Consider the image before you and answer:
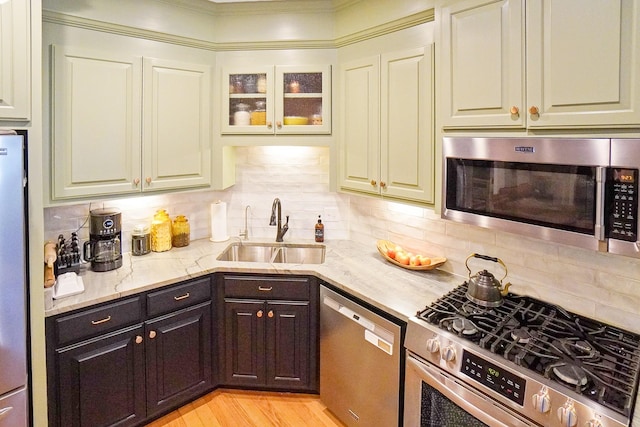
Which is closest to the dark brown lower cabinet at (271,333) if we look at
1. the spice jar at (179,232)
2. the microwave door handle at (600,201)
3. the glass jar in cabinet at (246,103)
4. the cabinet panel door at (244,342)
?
the cabinet panel door at (244,342)

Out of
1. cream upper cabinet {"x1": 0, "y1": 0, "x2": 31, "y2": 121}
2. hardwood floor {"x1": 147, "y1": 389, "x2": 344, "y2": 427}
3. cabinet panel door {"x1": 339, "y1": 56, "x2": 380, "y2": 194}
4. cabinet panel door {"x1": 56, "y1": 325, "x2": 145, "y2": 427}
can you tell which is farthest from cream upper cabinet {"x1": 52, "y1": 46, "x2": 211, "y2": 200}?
hardwood floor {"x1": 147, "y1": 389, "x2": 344, "y2": 427}

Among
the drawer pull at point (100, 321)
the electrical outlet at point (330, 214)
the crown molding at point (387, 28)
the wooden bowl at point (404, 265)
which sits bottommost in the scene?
the drawer pull at point (100, 321)

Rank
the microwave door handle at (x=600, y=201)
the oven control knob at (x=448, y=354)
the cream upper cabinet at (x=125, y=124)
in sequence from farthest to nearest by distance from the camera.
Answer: the cream upper cabinet at (x=125, y=124), the oven control knob at (x=448, y=354), the microwave door handle at (x=600, y=201)

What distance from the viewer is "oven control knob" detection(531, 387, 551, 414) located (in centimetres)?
130

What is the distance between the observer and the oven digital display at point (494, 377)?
1383 mm

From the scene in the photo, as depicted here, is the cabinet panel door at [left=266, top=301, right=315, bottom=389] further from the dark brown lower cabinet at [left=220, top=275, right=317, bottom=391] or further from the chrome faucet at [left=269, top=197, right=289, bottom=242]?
the chrome faucet at [left=269, top=197, right=289, bottom=242]

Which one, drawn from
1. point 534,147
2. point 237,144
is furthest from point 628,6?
point 237,144

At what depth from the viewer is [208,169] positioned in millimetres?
2832

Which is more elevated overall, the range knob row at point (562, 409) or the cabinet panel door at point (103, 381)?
the range knob row at point (562, 409)

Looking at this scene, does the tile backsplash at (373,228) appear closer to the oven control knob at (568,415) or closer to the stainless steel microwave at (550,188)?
the stainless steel microwave at (550,188)

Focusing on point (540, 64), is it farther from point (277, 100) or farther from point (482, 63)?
point (277, 100)

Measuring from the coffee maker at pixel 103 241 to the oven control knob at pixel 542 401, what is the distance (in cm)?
234

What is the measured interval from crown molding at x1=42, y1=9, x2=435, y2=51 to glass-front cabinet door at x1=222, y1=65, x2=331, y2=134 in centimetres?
16

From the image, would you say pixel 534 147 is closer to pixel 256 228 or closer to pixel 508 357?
pixel 508 357
